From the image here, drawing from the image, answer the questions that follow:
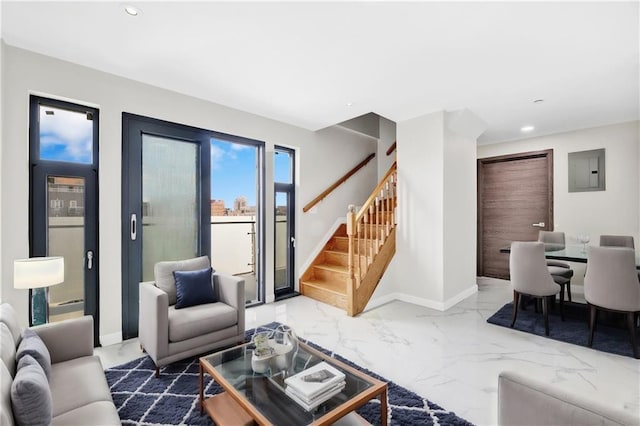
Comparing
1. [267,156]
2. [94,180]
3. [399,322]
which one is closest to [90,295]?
[94,180]

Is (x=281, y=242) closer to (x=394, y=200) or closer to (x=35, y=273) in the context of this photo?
(x=394, y=200)

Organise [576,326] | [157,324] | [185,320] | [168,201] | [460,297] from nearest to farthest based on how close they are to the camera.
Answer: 1. [157,324]
2. [185,320]
3. [576,326]
4. [168,201]
5. [460,297]

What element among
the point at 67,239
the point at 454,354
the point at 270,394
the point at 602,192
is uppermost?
the point at 602,192

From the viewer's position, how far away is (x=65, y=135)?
2822 millimetres

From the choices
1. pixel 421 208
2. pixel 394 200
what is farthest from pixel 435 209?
pixel 394 200

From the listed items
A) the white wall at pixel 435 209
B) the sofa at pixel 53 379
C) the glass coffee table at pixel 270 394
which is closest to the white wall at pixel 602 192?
the white wall at pixel 435 209

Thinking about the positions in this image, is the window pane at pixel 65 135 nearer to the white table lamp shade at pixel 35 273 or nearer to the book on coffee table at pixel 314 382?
the white table lamp shade at pixel 35 273

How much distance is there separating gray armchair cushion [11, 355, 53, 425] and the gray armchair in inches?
46.0

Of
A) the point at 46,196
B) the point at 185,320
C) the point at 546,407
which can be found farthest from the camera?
the point at 46,196

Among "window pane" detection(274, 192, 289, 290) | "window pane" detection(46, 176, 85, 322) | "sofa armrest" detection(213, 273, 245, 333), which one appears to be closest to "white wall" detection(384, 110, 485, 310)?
"window pane" detection(274, 192, 289, 290)

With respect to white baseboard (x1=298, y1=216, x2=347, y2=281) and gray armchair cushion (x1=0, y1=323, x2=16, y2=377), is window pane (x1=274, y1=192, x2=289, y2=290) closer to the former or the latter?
white baseboard (x1=298, y1=216, x2=347, y2=281)

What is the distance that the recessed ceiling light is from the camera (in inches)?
80.8

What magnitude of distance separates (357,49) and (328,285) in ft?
10.5

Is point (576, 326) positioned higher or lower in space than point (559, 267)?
lower
